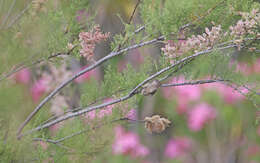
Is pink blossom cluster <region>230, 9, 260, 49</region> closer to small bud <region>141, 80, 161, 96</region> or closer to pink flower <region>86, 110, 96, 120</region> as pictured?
small bud <region>141, 80, 161, 96</region>

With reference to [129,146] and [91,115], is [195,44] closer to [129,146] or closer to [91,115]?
[91,115]

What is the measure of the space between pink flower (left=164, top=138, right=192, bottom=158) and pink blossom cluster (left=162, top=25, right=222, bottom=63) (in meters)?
2.80

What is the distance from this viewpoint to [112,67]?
52.9 inches

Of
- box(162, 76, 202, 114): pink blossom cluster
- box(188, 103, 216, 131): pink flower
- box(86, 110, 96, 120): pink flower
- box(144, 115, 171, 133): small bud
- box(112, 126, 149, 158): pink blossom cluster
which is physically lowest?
box(144, 115, 171, 133): small bud

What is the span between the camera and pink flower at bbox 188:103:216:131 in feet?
11.8

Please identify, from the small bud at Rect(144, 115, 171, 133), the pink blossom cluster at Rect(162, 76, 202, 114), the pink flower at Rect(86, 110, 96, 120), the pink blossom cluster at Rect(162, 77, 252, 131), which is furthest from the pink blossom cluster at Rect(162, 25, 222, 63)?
the pink blossom cluster at Rect(162, 76, 202, 114)

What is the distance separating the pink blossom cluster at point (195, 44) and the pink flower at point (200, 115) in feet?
8.28

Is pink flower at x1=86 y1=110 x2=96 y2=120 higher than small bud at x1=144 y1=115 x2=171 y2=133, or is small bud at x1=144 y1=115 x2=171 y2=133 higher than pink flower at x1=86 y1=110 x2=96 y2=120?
pink flower at x1=86 y1=110 x2=96 y2=120

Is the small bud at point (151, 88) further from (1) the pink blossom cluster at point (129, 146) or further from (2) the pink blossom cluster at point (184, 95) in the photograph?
(2) the pink blossom cluster at point (184, 95)

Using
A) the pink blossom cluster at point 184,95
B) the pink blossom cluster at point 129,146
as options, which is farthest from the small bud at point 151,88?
the pink blossom cluster at point 184,95

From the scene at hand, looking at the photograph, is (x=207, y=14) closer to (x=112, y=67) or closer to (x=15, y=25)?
(x=112, y=67)

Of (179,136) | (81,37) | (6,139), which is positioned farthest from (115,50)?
(179,136)

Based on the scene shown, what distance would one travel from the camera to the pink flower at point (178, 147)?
384cm

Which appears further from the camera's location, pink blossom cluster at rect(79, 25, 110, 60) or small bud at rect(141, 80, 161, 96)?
pink blossom cluster at rect(79, 25, 110, 60)
